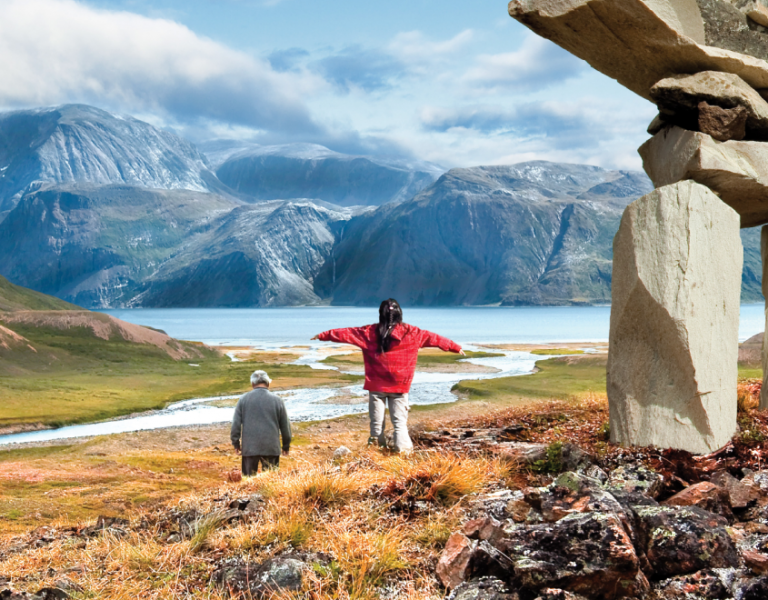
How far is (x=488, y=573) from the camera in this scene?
6.41 metres

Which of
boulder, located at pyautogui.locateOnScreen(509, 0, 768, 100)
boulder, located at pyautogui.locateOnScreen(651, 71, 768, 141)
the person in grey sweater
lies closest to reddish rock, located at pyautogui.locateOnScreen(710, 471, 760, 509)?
boulder, located at pyautogui.locateOnScreen(651, 71, 768, 141)

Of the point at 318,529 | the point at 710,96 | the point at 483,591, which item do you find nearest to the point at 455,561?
the point at 483,591

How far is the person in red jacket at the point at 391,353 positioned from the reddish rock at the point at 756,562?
20.9ft

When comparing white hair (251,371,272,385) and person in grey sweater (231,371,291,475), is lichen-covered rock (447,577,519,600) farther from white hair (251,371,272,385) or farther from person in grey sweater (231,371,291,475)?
white hair (251,371,272,385)

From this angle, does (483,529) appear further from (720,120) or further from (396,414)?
(720,120)

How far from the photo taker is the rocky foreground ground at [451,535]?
5.97 metres

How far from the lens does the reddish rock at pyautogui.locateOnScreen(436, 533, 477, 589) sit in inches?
255

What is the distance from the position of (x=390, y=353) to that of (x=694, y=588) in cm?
677

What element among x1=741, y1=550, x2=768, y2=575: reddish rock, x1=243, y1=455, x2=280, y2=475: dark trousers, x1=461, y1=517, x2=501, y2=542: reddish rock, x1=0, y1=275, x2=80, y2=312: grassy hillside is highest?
x1=0, y1=275, x2=80, y2=312: grassy hillside

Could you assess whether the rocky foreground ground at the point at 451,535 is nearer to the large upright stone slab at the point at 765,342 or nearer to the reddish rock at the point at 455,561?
the reddish rock at the point at 455,561

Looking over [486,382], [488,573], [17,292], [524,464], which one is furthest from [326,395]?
[17,292]

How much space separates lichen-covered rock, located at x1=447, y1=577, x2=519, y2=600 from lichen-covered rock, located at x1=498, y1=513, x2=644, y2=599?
0.18 m

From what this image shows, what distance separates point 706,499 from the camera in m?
7.52

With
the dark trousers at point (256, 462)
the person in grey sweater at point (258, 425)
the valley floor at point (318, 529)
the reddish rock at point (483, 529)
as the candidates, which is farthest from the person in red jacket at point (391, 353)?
the reddish rock at point (483, 529)
